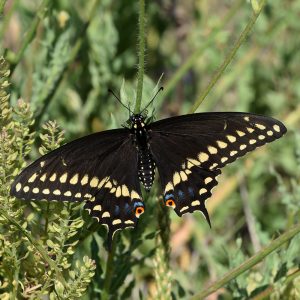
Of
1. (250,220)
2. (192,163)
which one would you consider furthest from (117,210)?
(250,220)

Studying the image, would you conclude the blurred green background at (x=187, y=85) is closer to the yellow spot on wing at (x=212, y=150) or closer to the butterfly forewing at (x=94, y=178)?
the butterfly forewing at (x=94, y=178)

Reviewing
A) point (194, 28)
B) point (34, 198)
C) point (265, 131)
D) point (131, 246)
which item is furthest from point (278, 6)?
point (34, 198)

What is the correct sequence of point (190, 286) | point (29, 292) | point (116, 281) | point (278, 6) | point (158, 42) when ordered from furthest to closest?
1. point (158, 42)
2. point (278, 6)
3. point (190, 286)
4. point (116, 281)
5. point (29, 292)

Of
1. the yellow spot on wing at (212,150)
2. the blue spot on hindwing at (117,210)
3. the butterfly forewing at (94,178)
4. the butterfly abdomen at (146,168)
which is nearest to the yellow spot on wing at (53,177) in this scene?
the butterfly forewing at (94,178)

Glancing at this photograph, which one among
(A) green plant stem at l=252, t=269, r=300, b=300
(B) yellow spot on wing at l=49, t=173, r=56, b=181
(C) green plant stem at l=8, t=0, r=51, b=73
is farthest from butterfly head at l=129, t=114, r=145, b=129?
(A) green plant stem at l=252, t=269, r=300, b=300

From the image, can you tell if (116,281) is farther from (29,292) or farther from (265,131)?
(265,131)

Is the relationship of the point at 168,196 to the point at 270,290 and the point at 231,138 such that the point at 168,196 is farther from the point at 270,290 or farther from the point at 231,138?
the point at 270,290

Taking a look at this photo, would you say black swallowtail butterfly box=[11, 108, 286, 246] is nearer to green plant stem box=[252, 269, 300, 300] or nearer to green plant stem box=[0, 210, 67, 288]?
green plant stem box=[0, 210, 67, 288]
